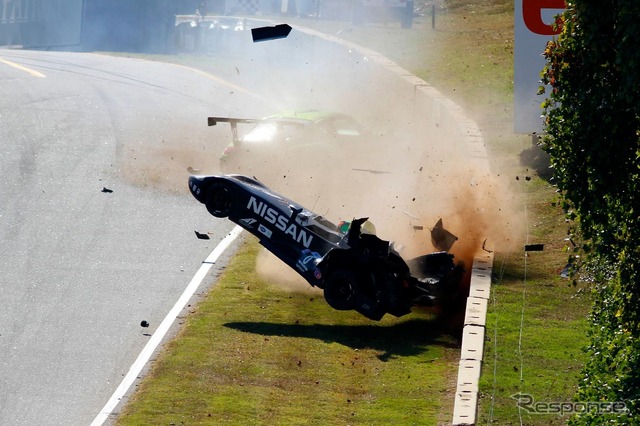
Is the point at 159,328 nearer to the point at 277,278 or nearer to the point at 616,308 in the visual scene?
the point at 277,278

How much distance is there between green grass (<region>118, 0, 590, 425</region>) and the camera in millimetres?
10719

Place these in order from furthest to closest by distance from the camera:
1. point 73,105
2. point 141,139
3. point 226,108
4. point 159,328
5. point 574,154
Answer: point 226,108
point 73,105
point 141,139
point 159,328
point 574,154

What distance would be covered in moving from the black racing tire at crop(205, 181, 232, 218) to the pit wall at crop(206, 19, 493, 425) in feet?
11.0

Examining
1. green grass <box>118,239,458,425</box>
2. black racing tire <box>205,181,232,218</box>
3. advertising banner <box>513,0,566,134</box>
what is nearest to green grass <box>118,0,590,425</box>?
green grass <box>118,239,458,425</box>

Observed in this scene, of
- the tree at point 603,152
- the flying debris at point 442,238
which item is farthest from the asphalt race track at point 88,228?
the tree at point 603,152

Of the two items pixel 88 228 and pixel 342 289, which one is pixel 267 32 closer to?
pixel 88 228

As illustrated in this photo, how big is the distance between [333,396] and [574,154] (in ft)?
14.1

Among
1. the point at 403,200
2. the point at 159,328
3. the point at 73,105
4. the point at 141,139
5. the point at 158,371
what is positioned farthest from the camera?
the point at 73,105

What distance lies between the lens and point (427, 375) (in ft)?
38.7

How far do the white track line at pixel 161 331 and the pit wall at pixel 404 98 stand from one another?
11.2ft


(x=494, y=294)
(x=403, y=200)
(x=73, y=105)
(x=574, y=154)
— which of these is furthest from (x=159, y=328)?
(x=73, y=105)

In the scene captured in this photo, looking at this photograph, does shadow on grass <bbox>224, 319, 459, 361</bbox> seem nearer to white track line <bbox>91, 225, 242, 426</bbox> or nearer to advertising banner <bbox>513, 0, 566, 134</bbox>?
white track line <bbox>91, 225, 242, 426</bbox>

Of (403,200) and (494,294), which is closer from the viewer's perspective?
(494,294)

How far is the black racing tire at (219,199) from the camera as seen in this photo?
15008 millimetres
